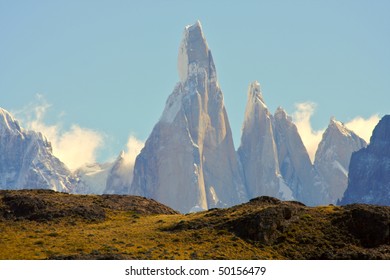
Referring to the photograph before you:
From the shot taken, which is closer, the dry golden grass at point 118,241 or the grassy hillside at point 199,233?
the dry golden grass at point 118,241

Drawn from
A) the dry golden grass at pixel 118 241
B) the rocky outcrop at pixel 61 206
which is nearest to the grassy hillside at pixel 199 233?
the dry golden grass at pixel 118 241

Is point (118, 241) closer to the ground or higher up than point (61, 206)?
closer to the ground

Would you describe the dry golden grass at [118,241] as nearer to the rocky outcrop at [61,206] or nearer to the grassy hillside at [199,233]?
the grassy hillside at [199,233]

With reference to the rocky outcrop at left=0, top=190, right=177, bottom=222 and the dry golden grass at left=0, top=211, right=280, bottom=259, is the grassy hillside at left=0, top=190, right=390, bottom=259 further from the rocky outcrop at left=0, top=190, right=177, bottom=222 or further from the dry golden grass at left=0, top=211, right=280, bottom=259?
the rocky outcrop at left=0, top=190, right=177, bottom=222

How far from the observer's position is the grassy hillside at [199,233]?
104 metres

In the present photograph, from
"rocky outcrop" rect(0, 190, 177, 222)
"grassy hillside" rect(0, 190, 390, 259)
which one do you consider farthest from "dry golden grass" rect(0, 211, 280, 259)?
"rocky outcrop" rect(0, 190, 177, 222)

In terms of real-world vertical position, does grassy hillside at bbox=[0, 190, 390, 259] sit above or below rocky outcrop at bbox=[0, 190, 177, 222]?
below

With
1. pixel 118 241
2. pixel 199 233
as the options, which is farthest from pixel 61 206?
pixel 199 233

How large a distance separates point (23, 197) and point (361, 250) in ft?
173

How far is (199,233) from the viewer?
373ft

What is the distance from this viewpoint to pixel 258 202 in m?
133

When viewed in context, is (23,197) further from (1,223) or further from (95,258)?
(95,258)

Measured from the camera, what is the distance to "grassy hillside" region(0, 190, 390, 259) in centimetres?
10438

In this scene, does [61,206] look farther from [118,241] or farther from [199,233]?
[199,233]
